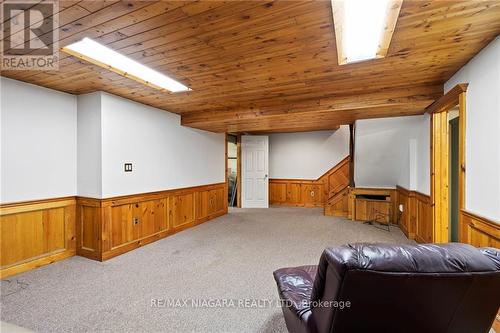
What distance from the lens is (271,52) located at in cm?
203

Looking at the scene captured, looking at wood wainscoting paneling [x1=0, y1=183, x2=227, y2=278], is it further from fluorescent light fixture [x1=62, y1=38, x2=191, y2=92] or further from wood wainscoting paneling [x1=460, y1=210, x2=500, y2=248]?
wood wainscoting paneling [x1=460, y1=210, x2=500, y2=248]

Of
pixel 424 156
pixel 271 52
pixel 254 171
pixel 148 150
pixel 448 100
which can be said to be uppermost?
pixel 271 52

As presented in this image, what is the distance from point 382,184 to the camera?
202 inches

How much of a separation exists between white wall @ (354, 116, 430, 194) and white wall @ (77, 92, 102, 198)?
4.20m

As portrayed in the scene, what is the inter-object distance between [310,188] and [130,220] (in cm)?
511

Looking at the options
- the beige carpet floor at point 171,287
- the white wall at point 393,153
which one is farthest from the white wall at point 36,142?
the white wall at point 393,153

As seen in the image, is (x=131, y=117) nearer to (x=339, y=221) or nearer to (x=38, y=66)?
(x=38, y=66)

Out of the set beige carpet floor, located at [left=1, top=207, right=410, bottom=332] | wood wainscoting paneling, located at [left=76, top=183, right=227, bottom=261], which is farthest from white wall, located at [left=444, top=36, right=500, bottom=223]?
wood wainscoting paneling, located at [left=76, top=183, right=227, bottom=261]

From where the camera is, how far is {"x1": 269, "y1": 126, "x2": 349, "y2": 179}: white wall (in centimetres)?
693

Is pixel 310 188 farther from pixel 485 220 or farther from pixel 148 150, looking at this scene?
pixel 485 220

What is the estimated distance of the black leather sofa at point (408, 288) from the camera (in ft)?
2.97

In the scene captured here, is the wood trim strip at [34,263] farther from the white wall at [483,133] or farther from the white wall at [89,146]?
the white wall at [483,133]

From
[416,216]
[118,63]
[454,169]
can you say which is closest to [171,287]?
[118,63]

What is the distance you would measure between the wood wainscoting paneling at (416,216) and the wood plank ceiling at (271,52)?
139 centimetres
